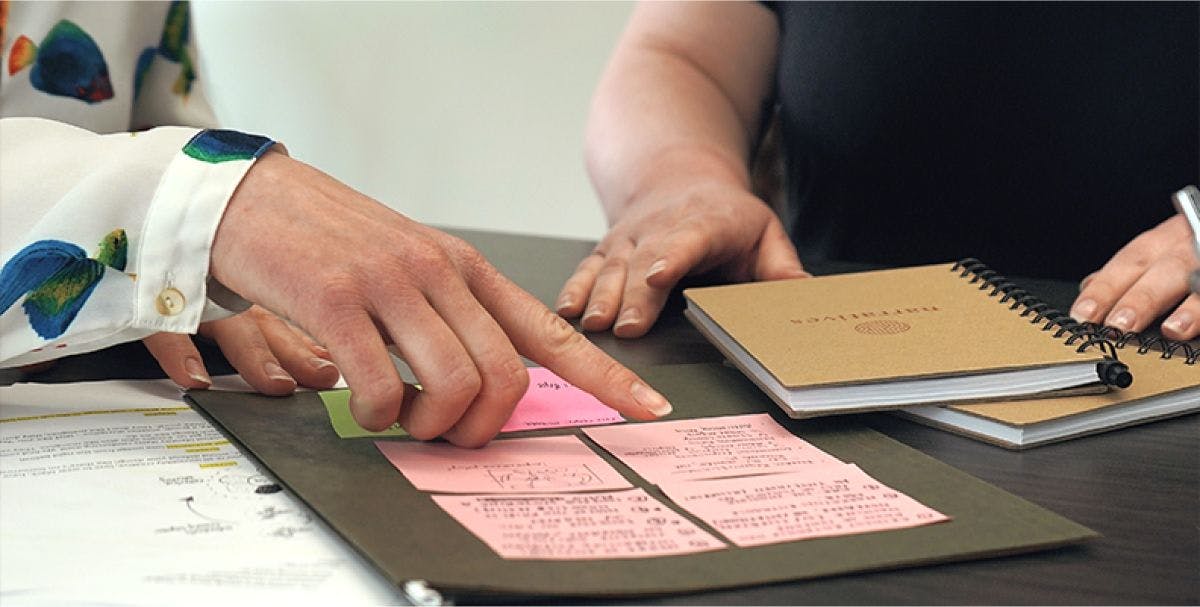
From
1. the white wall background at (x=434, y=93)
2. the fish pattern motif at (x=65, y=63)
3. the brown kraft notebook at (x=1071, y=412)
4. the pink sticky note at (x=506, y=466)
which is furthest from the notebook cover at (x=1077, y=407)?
the white wall background at (x=434, y=93)

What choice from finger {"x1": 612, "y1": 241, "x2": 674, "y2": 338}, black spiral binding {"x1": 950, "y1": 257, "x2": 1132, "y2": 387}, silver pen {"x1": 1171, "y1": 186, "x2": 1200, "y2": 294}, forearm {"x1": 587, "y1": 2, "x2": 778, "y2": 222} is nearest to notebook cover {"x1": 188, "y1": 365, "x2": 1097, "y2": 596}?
black spiral binding {"x1": 950, "y1": 257, "x2": 1132, "y2": 387}

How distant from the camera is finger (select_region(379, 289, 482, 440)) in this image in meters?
0.65

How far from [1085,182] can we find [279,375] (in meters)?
0.87

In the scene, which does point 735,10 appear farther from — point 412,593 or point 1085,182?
point 412,593

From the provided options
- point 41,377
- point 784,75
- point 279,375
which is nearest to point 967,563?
point 279,375

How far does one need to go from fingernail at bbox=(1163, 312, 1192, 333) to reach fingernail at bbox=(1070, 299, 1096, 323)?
0.06m

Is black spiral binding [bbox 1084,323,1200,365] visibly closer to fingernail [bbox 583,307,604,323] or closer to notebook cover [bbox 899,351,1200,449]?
notebook cover [bbox 899,351,1200,449]

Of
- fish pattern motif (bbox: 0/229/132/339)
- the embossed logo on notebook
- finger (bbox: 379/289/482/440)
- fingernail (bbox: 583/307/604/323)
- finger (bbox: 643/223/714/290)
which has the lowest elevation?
fingernail (bbox: 583/307/604/323)

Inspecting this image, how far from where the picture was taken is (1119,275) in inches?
39.1

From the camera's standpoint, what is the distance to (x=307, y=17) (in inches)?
122

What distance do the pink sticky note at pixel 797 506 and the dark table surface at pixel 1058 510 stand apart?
38 mm

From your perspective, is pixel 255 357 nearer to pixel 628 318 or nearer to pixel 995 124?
pixel 628 318

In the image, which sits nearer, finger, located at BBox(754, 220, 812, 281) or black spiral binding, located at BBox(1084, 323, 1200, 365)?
black spiral binding, located at BBox(1084, 323, 1200, 365)

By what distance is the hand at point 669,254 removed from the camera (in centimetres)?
100
